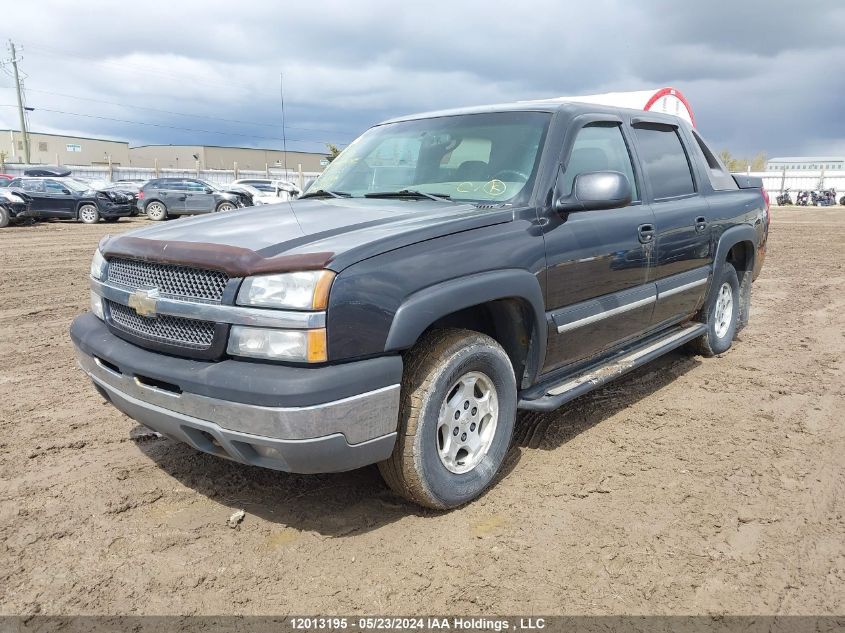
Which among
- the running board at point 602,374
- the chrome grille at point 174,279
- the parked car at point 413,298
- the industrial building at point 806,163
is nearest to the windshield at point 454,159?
the parked car at point 413,298

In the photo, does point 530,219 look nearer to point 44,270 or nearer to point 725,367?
point 725,367


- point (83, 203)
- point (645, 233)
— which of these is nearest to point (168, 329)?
point (645, 233)

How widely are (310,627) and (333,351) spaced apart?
3.19 ft

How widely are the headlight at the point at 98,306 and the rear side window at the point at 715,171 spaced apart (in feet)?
14.3

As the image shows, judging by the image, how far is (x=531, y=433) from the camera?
396cm

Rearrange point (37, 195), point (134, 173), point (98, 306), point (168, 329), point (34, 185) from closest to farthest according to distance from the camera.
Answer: point (168, 329)
point (98, 306)
point (37, 195)
point (34, 185)
point (134, 173)

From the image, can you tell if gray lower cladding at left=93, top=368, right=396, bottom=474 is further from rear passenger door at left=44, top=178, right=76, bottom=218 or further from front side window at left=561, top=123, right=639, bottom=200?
rear passenger door at left=44, top=178, right=76, bottom=218

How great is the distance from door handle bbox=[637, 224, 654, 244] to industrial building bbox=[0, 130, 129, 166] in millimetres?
75372

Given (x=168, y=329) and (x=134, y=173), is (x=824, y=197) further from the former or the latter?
(x=168, y=329)

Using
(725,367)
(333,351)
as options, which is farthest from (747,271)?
(333,351)

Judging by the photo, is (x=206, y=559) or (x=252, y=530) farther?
(x=252, y=530)

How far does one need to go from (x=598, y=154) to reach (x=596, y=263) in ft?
2.48

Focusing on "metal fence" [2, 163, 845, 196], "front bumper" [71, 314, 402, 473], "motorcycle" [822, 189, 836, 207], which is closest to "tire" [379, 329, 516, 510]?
"front bumper" [71, 314, 402, 473]

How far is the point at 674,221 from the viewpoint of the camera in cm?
432
